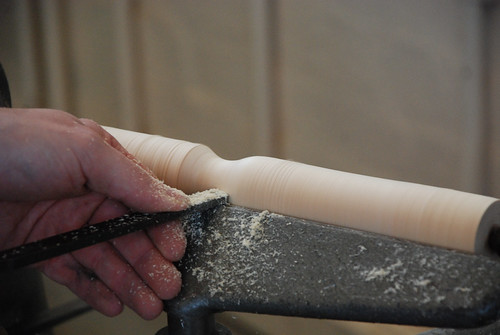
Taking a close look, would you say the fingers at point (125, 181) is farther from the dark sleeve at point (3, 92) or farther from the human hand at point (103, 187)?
the dark sleeve at point (3, 92)

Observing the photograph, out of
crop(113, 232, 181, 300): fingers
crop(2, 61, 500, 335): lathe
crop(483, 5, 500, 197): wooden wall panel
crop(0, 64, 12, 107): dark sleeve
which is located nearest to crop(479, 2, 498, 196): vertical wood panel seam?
crop(483, 5, 500, 197): wooden wall panel

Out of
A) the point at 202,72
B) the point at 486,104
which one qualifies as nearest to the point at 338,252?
the point at 486,104

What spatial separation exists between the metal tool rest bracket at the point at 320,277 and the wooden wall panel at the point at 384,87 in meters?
0.41

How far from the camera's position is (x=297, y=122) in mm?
1091

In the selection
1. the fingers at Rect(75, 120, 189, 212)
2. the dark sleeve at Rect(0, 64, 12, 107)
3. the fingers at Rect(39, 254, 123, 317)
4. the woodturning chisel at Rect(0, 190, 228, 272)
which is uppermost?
the dark sleeve at Rect(0, 64, 12, 107)

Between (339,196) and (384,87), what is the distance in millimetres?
469

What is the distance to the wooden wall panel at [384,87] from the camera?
838 mm

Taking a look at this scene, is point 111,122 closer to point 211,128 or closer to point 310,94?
point 211,128

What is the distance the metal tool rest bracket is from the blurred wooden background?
44cm

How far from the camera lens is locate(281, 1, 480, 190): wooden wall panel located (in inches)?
33.0

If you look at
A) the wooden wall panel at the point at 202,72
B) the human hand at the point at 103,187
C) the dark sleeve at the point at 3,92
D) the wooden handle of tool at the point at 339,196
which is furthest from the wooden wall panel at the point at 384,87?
the dark sleeve at the point at 3,92

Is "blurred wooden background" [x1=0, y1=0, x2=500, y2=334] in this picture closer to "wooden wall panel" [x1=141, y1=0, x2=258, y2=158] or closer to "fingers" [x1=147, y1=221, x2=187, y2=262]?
"wooden wall panel" [x1=141, y1=0, x2=258, y2=158]

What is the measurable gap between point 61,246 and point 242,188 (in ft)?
0.92

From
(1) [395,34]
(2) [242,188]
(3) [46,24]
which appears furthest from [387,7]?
(3) [46,24]
